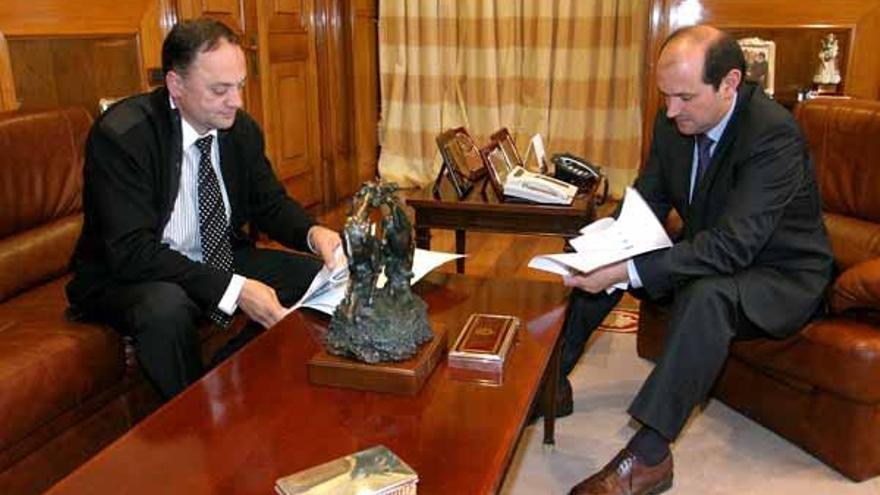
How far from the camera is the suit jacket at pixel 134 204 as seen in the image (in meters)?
1.86

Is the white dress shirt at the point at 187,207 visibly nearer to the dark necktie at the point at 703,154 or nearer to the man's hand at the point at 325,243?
the man's hand at the point at 325,243

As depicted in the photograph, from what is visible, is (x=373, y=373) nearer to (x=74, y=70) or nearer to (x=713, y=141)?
(x=713, y=141)

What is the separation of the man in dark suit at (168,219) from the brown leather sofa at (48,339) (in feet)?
0.38

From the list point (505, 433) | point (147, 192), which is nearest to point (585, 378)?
point (505, 433)

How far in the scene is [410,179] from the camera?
16.1 feet

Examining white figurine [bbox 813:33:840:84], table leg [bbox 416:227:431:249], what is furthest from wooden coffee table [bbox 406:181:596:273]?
white figurine [bbox 813:33:840:84]

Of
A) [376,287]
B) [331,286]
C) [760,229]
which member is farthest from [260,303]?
[760,229]

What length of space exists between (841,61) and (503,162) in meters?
1.80

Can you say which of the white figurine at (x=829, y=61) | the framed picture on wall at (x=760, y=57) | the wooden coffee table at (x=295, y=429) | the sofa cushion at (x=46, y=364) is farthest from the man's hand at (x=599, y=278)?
the white figurine at (x=829, y=61)

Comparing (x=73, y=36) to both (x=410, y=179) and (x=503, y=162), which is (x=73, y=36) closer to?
(x=503, y=162)

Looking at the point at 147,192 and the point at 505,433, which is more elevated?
the point at 147,192

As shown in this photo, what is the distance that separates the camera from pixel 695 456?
202 centimetres

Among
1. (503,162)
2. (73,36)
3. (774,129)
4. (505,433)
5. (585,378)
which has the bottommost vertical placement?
(585,378)

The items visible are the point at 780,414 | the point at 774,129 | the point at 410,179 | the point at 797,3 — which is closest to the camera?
the point at 774,129
